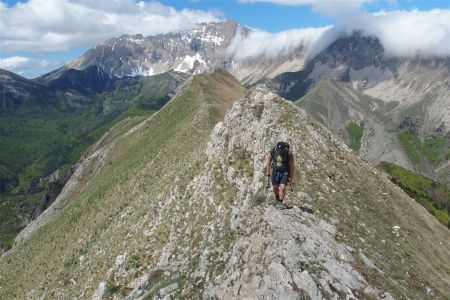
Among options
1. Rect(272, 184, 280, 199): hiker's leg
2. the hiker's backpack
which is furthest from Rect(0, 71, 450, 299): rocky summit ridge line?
the hiker's backpack

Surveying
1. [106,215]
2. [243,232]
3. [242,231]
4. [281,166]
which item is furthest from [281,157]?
[106,215]

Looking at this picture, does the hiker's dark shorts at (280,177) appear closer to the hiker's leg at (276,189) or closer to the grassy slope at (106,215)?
the hiker's leg at (276,189)

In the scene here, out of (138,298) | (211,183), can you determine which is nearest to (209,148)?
(211,183)

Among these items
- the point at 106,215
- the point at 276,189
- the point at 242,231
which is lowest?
the point at 106,215

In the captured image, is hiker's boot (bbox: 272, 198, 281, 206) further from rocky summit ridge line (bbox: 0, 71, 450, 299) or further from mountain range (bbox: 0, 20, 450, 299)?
rocky summit ridge line (bbox: 0, 71, 450, 299)

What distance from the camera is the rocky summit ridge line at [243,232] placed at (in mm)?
26688

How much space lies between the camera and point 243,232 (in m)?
31.1

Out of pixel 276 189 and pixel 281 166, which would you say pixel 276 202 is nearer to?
pixel 276 189

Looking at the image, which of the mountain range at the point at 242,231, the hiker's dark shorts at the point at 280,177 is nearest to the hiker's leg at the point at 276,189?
the hiker's dark shorts at the point at 280,177

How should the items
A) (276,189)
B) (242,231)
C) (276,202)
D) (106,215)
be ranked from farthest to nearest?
1. (106,215)
2. (242,231)
3. (276,202)
4. (276,189)

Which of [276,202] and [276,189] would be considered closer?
[276,189]

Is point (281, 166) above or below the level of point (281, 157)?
below

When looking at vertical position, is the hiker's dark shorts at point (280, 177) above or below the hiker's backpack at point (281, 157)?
below

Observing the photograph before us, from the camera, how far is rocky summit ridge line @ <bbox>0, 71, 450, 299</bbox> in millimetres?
26688
